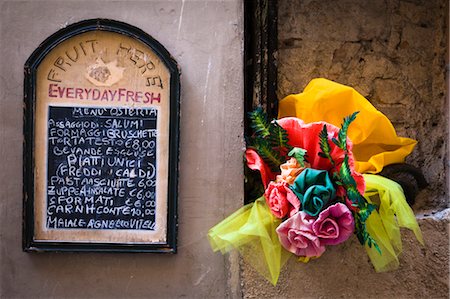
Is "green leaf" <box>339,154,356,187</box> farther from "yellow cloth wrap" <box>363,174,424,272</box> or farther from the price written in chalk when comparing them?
the price written in chalk

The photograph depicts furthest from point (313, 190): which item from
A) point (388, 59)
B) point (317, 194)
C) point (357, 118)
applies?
point (388, 59)

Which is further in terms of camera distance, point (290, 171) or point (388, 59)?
point (388, 59)

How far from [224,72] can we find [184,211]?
50 cm

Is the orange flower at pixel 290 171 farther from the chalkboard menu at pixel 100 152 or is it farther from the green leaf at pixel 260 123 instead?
the chalkboard menu at pixel 100 152

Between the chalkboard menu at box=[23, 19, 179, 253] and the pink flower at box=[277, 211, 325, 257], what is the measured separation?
1.31 feet

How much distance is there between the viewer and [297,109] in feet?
6.72

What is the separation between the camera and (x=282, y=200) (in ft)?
5.88

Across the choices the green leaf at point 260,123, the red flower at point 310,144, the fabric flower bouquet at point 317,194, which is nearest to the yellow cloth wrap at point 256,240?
the fabric flower bouquet at point 317,194

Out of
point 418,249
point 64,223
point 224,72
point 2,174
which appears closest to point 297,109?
point 224,72

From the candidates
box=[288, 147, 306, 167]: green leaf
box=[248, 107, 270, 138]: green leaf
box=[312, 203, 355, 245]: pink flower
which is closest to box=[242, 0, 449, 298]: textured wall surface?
box=[248, 107, 270, 138]: green leaf

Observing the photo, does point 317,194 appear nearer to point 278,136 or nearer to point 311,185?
point 311,185

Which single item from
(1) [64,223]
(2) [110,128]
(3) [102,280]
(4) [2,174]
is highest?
(2) [110,128]

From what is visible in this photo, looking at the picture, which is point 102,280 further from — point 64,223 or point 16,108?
point 16,108

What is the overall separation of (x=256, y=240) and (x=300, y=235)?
16 centimetres
